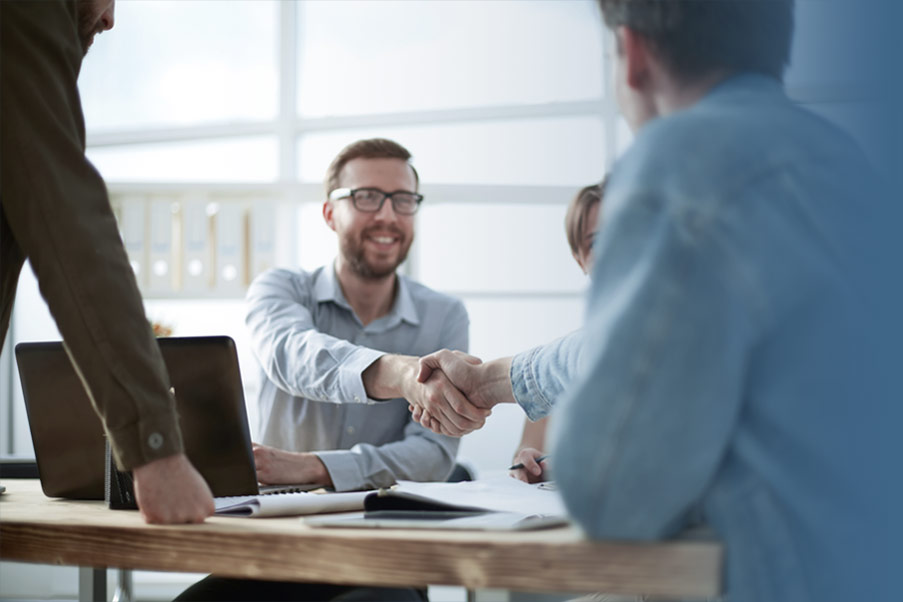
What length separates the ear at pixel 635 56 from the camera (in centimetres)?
96

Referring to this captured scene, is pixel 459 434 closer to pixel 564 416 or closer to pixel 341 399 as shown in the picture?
pixel 341 399

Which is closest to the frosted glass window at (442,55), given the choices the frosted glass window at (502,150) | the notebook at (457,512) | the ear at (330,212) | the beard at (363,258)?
the frosted glass window at (502,150)

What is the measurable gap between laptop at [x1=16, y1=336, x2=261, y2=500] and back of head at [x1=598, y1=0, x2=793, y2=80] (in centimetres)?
84

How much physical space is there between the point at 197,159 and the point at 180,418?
3866mm

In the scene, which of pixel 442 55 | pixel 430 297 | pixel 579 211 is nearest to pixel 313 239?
pixel 442 55

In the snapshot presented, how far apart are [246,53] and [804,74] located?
10.4 ft

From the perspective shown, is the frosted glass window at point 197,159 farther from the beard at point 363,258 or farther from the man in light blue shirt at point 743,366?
the man in light blue shirt at point 743,366

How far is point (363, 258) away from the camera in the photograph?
10.1 ft

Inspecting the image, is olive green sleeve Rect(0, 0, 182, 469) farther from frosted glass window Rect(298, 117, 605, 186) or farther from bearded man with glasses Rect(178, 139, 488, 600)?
frosted glass window Rect(298, 117, 605, 186)

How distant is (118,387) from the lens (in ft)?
3.56

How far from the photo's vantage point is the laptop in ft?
4.65

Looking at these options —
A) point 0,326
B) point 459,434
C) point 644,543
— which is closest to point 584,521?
point 644,543

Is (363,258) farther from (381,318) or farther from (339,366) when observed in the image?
(339,366)

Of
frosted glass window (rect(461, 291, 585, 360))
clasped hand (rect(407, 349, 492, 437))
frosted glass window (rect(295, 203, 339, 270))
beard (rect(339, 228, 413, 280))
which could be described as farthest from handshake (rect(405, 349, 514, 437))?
frosted glass window (rect(295, 203, 339, 270))
